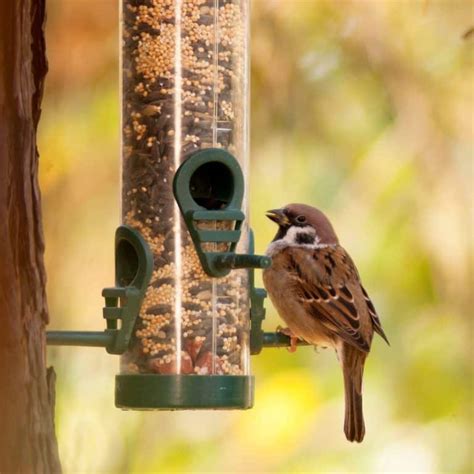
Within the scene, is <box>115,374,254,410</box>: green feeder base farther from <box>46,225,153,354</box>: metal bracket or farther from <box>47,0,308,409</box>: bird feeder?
<box>46,225,153,354</box>: metal bracket

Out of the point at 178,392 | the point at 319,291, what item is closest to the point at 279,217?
the point at 319,291

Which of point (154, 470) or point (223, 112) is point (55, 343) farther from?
point (154, 470)

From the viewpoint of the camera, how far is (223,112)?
625cm

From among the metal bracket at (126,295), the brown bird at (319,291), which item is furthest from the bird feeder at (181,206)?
the brown bird at (319,291)

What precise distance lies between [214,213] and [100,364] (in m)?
1.91

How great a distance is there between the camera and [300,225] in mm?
7508

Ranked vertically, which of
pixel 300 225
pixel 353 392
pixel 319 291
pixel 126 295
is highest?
pixel 300 225

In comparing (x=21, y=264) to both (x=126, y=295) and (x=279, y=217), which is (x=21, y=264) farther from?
(x=279, y=217)

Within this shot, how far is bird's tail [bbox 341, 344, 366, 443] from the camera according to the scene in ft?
23.7

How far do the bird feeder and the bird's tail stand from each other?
1.11 metres

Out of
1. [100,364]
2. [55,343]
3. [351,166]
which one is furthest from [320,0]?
[55,343]

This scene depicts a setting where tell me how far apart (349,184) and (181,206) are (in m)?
2.85

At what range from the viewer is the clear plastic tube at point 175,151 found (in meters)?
6.09

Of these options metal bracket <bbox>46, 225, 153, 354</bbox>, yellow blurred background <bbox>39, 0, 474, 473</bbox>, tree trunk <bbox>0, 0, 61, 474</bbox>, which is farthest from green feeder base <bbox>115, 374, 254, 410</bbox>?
yellow blurred background <bbox>39, 0, 474, 473</bbox>
